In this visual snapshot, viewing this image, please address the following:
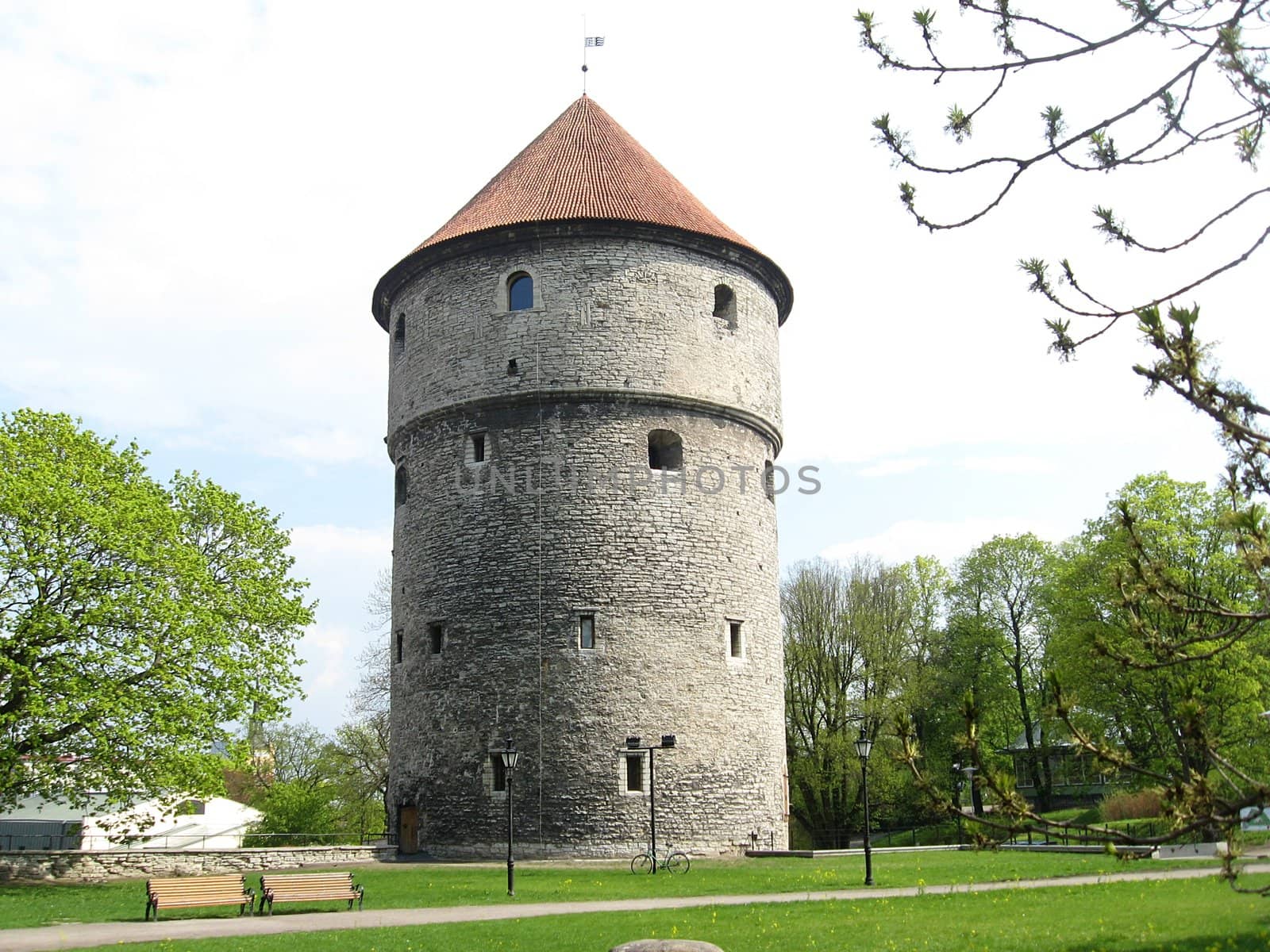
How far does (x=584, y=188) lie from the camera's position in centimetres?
2127

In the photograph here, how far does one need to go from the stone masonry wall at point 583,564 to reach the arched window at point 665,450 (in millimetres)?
168

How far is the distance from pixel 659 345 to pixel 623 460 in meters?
2.11

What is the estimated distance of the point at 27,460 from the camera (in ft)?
56.2

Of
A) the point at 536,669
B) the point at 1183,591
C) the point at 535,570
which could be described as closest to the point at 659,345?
the point at 535,570

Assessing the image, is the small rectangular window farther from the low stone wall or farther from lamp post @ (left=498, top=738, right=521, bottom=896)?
the low stone wall

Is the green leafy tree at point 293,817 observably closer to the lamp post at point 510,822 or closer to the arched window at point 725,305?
the lamp post at point 510,822

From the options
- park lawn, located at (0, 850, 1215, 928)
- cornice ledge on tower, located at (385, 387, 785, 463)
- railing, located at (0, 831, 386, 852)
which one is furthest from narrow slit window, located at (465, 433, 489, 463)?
railing, located at (0, 831, 386, 852)

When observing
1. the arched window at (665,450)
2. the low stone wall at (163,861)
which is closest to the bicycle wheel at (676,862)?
the low stone wall at (163,861)

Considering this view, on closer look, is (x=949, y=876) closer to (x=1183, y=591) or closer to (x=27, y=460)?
(x=1183, y=591)

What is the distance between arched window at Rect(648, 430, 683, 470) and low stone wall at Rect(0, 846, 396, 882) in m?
7.78

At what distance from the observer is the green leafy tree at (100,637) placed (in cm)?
→ 1642

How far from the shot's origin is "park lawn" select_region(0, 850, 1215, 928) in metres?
13.4

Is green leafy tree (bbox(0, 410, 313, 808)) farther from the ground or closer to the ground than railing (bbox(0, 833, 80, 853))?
farther from the ground

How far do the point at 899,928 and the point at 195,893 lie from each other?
7589mm
